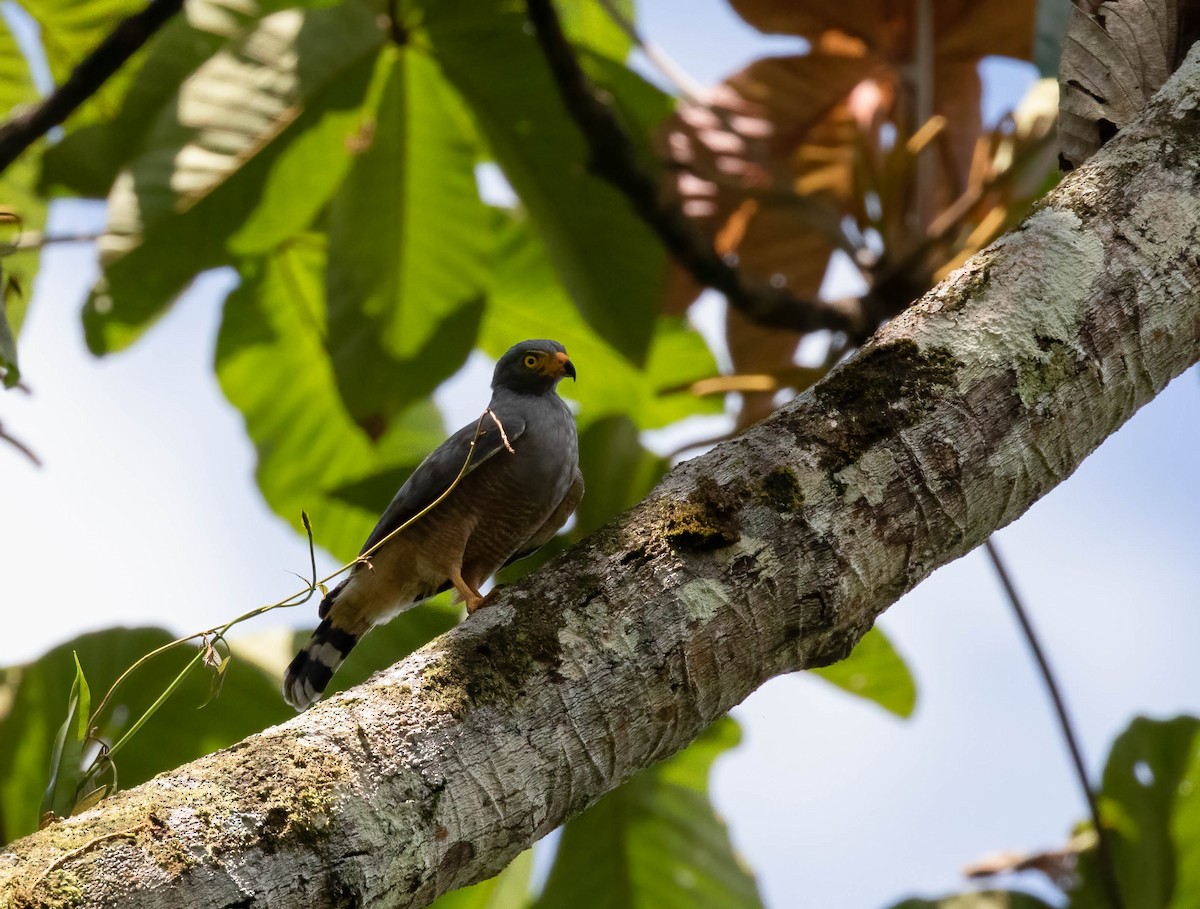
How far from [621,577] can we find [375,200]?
7.50 ft

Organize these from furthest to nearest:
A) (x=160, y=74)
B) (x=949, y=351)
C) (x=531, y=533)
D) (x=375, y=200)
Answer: (x=160, y=74), (x=375, y=200), (x=531, y=533), (x=949, y=351)

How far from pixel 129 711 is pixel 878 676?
7.90 ft

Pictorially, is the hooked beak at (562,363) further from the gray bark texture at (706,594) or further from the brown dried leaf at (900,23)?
the brown dried leaf at (900,23)

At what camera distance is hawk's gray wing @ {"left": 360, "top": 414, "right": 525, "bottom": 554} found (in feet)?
8.69

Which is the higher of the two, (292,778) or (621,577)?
(621,577)

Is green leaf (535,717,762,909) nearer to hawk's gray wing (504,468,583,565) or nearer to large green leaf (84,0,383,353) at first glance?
hawk's gray wing (504,468,583,565)

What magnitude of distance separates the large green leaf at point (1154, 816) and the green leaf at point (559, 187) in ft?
7.05

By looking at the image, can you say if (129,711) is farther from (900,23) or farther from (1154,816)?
(900,23)

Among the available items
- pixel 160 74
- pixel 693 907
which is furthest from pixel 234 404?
pixel 693 907

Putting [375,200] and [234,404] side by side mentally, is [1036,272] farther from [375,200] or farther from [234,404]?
[234,404]

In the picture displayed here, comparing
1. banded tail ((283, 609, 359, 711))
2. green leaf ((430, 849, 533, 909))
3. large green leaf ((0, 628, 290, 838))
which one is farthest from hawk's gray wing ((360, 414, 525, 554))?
green leaf ((430, 849, 533, 909))

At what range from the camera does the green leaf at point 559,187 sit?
349 centimetres

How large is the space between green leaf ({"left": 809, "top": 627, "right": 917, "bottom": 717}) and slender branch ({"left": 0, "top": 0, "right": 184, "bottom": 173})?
8.71 feet

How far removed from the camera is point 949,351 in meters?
1.73
